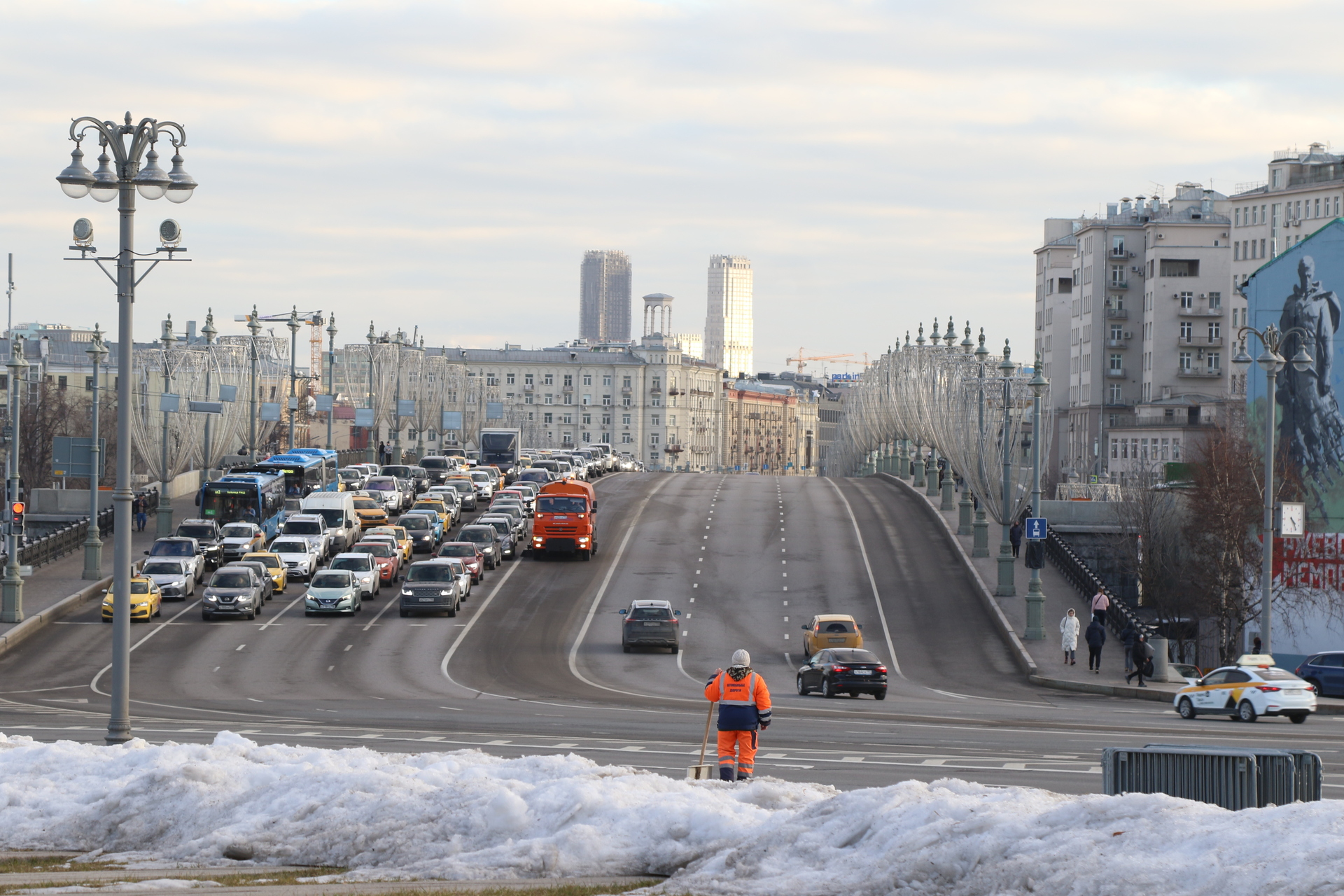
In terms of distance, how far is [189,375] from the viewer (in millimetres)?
77938

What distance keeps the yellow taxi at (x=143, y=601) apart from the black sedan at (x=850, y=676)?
20.1 meters

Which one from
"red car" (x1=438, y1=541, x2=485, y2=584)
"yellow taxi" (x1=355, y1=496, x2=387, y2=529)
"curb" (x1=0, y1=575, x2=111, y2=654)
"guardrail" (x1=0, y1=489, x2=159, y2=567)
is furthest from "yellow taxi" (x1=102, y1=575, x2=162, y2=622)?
"yellow taxi" (x1=355, y1=496, x2=387, y2=529)

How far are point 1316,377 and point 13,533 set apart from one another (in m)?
41.6

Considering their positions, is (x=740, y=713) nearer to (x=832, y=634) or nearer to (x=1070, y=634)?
(x=832, y=634)

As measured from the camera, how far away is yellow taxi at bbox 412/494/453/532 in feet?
220

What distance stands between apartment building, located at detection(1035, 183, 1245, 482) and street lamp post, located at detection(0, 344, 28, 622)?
10045 cm

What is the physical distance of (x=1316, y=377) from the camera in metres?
57.1

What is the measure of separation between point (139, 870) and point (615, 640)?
1275 inches

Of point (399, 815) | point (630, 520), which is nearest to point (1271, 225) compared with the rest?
point (630, 520)

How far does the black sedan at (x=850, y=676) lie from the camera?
34875 millimetres

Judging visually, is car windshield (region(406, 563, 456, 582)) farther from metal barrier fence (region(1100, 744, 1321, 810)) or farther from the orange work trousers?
metal barrier fence (region(1100, 744, 1321, 810))

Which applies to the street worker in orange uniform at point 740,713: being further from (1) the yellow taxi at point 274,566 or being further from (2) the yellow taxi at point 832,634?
(1) the yellow taxi at point 274,566

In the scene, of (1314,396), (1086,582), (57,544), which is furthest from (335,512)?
(1314,396)

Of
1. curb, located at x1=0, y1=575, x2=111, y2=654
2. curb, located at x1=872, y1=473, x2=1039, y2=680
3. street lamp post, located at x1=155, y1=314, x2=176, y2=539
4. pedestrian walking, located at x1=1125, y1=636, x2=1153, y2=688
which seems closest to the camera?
pedestrian walking, located at x1=1125, y1=636, x2=1153, y2=688
